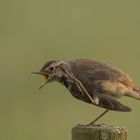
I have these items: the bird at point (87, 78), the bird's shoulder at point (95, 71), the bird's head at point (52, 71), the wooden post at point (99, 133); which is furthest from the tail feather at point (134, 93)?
the wooden post at point (99, 133)

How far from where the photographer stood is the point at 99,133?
895cm

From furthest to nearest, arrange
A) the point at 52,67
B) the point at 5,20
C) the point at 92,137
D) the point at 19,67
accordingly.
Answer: the point at 5,20, the point at 19,67, the point at 52,67, the point at 92,137

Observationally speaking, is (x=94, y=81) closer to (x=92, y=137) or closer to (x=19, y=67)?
(x=92, y=137)

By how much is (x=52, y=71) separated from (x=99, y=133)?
4.39 ft

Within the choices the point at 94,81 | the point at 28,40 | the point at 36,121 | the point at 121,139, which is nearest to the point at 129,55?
the point at 28,40

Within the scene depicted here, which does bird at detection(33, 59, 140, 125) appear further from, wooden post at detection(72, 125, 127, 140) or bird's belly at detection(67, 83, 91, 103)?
wooden post at detection(72, 125, 127, 140)

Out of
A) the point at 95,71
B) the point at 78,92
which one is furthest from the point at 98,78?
the point at 78,92

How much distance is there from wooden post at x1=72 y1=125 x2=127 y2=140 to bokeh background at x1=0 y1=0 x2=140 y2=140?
5.51 metres

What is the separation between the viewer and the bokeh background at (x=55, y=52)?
49.5ft

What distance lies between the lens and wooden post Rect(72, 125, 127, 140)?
8938 mm

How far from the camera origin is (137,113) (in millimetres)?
15617

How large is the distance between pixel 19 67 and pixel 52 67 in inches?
273

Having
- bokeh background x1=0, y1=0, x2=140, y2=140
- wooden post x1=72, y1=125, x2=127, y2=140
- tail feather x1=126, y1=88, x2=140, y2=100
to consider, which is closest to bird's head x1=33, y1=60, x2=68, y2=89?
tail feather x1=126, y1=88, x2=140, y2=100

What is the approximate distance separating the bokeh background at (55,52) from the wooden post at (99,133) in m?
5.51
